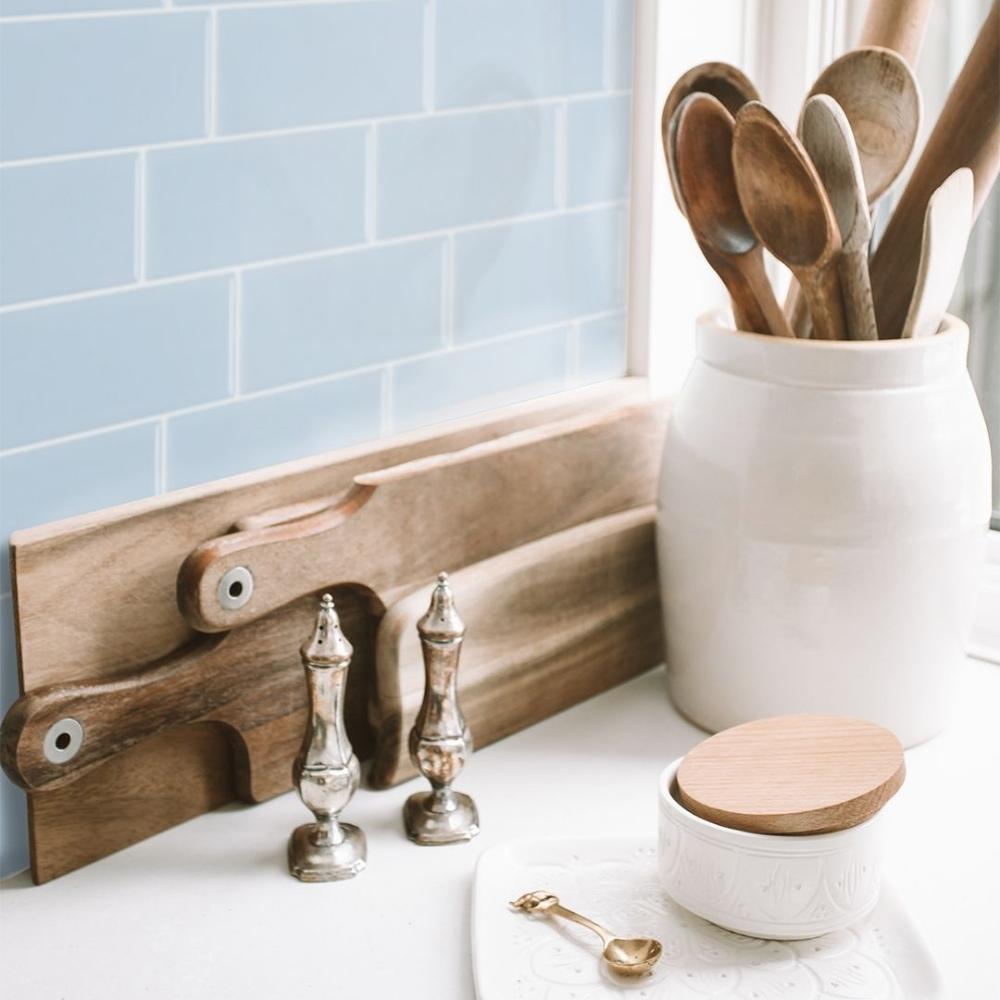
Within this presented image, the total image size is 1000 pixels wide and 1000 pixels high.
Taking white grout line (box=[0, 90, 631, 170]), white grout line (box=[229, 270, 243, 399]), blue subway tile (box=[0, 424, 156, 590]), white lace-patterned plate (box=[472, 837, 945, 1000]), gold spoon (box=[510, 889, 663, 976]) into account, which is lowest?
white lace-patterned plate (box=[472, 837, 945, 1000])

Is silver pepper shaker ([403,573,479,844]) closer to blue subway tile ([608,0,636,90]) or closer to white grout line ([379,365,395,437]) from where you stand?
white grout line ([379,365,395,437])

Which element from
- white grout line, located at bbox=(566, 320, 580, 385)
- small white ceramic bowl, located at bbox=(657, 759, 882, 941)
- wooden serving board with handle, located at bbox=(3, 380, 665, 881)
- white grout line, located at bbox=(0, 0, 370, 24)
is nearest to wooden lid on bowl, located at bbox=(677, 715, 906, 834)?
small white ceramic bowl, located at bbox=(657, 759, 882, 941)

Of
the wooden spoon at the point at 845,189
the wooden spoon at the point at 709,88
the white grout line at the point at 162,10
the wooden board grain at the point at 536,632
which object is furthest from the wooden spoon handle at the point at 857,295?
the white grout line at the point at 162,10

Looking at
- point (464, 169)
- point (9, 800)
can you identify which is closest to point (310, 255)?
point (464, 169)

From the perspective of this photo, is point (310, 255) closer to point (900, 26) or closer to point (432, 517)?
point (432, 517)

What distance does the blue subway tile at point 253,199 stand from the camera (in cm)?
81

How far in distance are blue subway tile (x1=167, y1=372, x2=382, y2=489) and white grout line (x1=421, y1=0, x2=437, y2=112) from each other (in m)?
0.17

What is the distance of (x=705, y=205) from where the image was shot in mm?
899

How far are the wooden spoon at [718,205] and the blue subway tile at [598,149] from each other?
125 millimetres

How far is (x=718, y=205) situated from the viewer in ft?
2.96

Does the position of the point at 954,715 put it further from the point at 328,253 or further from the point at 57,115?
the point at 57,115

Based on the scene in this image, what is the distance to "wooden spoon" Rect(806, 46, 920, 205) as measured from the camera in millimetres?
884

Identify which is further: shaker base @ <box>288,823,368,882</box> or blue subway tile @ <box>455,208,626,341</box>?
blue subway tile @ <box>455,208,626,341</box>

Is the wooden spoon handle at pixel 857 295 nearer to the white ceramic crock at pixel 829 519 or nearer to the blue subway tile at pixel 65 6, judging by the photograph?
the white ceramic crock at pixel 829 519
